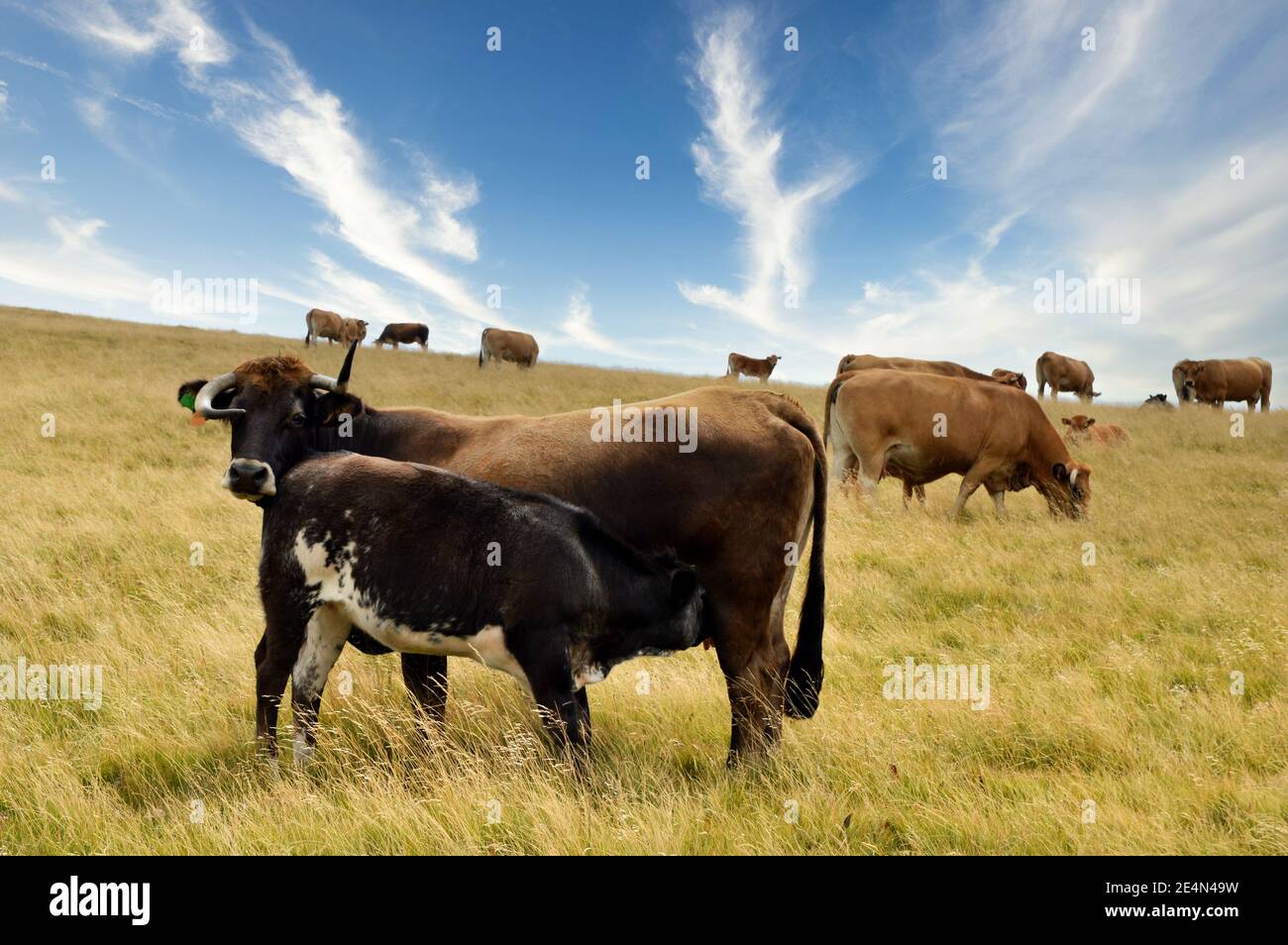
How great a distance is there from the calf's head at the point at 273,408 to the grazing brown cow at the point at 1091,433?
72.5ft

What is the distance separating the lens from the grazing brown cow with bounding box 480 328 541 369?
37.1 meters

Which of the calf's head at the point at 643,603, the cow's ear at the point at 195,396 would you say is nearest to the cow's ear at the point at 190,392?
the cow's ear at the point at 195,396

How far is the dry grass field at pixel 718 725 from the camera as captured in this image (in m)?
3.59

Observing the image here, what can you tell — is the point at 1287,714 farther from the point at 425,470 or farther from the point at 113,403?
the point at 113,403

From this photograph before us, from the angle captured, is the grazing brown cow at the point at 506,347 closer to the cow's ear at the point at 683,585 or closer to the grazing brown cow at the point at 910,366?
the grazing brown cow at the point at 910,366

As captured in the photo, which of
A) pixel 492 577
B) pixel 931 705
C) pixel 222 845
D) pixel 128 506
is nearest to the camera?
pixel 222 845

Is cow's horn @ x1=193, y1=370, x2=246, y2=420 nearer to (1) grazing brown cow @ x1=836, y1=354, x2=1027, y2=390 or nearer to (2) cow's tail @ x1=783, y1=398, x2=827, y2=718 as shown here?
(2) cow's tail @ x1=783, y1=398, x2=827, y2=718

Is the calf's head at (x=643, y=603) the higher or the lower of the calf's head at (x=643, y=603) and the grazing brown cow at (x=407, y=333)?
the lower

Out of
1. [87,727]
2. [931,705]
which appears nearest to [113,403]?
[87,727]

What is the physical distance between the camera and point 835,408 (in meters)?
13.6

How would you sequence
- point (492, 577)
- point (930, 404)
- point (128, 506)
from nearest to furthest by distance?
1. point (492, 577)
2. point (128, 506)
3. point (930, 404)

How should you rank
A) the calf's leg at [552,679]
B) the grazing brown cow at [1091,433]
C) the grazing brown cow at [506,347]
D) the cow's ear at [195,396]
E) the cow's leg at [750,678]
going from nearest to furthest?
the calf's leg at [552,679] < the cow's leg at [750,678] < the cow's ear at [195,396] < the grazing brown cow at [1091,433] < the grazing brown cow at [506,347]

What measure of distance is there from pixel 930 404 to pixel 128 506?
13.3 meters

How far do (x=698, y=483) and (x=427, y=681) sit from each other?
2370mm
